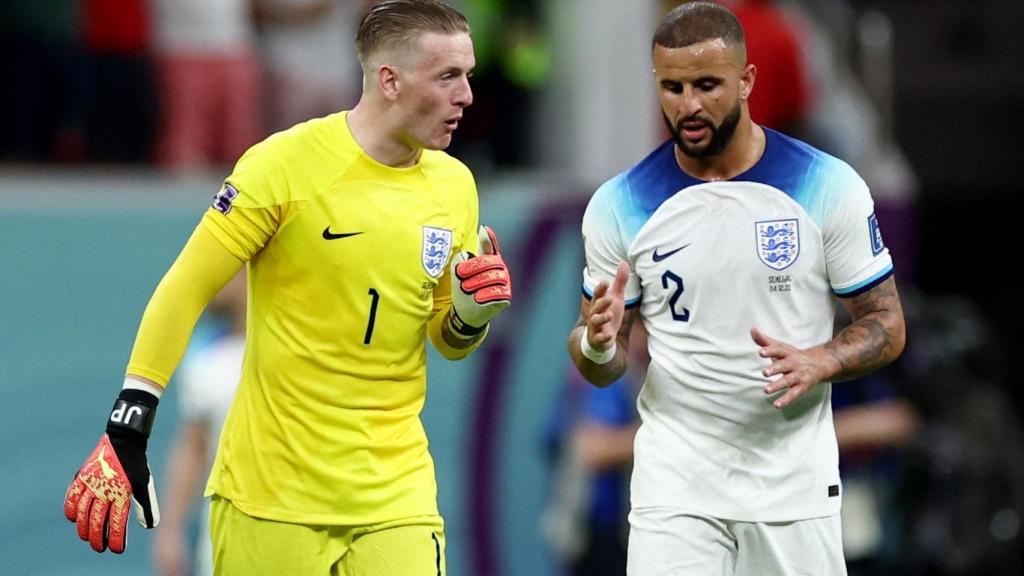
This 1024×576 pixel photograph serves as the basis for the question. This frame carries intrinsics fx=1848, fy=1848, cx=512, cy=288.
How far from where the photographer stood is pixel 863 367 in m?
5.72

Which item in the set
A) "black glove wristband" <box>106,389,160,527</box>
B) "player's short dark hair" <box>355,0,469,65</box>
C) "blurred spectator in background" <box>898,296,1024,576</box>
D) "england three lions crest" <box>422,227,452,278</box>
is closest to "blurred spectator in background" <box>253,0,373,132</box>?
"blurred spectator in background" <box>898,296,1024,576</box>

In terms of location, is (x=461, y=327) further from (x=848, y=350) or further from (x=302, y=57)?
(x=302, y=57)

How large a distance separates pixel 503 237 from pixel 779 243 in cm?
553

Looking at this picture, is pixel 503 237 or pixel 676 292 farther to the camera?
pixel 503 237

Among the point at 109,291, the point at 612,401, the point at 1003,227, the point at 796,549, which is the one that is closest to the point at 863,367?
the point at 796,549

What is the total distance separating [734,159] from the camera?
5.85 m

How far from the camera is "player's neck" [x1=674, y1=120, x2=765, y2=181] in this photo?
19.1 feet

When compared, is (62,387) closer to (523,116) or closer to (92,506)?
(523,116)

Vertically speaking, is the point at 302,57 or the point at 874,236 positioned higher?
the point at 302,57

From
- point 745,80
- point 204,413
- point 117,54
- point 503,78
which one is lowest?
point 204,413

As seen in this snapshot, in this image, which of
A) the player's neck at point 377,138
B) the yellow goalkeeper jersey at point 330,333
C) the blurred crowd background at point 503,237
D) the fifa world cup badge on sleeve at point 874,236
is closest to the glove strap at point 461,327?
the yellow goalkeeper jersey at point 330,333

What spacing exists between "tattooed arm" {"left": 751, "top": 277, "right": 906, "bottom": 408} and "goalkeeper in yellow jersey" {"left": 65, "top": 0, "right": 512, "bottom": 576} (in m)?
0.88

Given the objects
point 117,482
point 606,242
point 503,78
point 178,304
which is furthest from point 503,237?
point 117,482

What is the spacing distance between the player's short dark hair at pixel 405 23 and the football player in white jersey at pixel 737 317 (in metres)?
0.65
